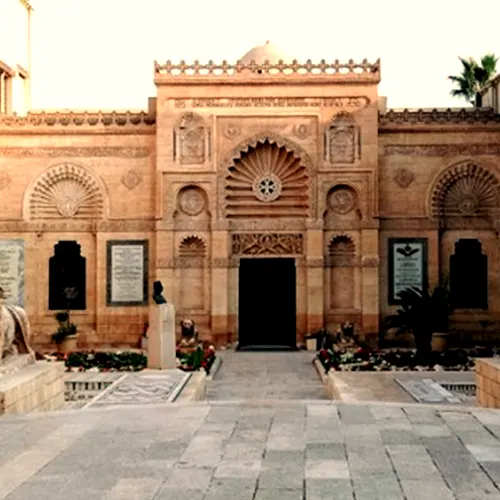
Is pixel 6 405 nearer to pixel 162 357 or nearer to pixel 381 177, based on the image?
pixel 162 357

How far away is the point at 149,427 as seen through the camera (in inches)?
341

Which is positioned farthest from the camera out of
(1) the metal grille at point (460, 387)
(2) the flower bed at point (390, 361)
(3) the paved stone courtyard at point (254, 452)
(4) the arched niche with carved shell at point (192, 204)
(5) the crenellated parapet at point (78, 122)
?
(5) the crenellated parapet at point (78, 122)

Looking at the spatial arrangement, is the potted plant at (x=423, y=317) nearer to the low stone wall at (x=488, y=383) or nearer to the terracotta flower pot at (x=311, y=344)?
the terracotta flower pot at (x=311, y=344)

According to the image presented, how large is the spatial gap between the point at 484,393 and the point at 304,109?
555 inches

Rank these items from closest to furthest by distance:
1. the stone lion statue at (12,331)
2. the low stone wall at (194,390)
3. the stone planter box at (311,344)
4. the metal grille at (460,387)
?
1. the stone lion statue at (12,331)
2. the low stone wall at (194,390)
3. the metal grille at (460,387)
4. the stone planter box at (311,344)

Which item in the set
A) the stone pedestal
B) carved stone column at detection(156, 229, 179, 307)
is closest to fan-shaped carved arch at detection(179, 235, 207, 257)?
carved stone column at detection(156, 229, 179, 307)

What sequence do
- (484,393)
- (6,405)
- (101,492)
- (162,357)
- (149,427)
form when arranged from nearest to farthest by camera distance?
(101,492) < (149,427) < (6,405) < (484,393) < (162,357)

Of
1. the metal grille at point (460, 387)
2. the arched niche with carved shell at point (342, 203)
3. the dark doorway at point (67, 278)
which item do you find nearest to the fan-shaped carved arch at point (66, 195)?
the dark doorway at point (67, 278)

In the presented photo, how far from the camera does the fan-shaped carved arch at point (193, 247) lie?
2538 cm

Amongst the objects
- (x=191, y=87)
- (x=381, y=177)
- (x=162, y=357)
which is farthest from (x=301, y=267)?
(x=162, y=357)

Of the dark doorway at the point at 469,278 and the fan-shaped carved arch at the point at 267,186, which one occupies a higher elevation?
the fan-shaped carved arch at the point at 267,186

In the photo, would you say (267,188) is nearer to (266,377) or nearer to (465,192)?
(465,192)

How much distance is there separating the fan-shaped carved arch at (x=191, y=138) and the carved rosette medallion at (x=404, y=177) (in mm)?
5469

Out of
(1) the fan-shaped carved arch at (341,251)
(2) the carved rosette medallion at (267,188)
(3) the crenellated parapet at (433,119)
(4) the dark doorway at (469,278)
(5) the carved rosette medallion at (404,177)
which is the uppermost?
(3) the crenellated parapet at (433,119)
